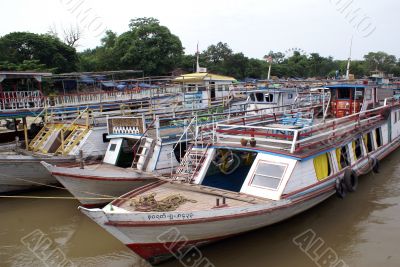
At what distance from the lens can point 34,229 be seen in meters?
9.60

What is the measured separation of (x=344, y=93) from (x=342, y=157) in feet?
16.7

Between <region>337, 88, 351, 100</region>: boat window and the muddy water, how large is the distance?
4.76m

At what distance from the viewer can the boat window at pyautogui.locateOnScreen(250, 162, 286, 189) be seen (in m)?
7.79

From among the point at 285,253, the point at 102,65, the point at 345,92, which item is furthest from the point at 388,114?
the point at 102,65

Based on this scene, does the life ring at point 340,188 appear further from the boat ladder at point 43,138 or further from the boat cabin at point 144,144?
the boat ladder at point 43,138

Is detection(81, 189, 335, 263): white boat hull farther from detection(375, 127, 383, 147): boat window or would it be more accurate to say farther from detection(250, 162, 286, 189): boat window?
detection(375, 127, 383, 147): boat window

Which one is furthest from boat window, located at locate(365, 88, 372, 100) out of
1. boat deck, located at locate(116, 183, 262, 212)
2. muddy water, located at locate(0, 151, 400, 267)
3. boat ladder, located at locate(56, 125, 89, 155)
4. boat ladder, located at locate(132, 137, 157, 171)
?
boat ladder, located at locate(56, 125, 89, 155)

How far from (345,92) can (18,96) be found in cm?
1338

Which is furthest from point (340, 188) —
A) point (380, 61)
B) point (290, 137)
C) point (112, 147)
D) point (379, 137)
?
point (380, 61)

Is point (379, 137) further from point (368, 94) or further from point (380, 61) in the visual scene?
→ point (380, 61)

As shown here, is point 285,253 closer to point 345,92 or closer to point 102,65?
point 345,92

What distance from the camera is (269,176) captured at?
7.89 meters

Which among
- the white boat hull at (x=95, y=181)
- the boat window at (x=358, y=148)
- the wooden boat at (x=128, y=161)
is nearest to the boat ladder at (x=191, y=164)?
the wooden boat at (x=128, y=161)

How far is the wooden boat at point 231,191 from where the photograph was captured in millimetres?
6453
